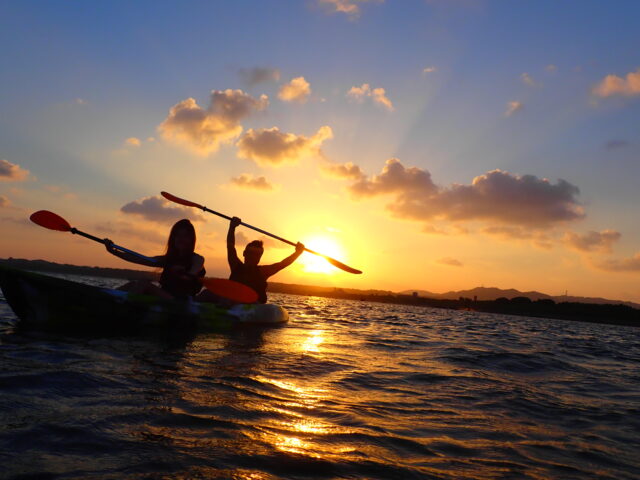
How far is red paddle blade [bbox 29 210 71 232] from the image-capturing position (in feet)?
27.8

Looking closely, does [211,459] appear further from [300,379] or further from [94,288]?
[94,288]

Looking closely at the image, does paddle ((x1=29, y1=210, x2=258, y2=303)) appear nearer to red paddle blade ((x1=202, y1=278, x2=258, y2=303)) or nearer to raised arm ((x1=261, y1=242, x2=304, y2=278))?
red paddle blade ((x1=202, y1=278, x2=258, y2=303))

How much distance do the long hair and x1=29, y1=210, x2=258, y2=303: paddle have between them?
0.46m

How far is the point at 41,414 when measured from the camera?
9.39 feet

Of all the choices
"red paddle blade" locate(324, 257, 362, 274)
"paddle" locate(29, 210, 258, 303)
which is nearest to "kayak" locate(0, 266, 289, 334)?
"paddle" locate(29, 210, 258, 303)

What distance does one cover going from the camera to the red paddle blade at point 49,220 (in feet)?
27.8

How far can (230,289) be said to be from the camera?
9.28 metres

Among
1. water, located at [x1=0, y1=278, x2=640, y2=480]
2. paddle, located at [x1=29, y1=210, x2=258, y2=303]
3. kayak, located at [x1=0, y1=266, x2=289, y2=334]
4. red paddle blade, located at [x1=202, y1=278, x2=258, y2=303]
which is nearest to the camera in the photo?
water, located at [x1=0, y1=278, x2=640, y2=480]

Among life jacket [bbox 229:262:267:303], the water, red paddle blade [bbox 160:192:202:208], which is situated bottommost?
the water

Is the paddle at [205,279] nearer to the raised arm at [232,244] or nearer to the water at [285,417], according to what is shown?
the raised arm at [232,244]

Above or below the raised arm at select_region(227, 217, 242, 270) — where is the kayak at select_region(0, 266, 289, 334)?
below

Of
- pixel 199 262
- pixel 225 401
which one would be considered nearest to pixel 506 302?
pixel 199 262

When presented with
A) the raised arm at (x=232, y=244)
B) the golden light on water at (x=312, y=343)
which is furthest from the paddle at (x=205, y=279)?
the golden light on water at (x=312, y=343)

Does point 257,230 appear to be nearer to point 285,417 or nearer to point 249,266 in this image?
point 249,266
